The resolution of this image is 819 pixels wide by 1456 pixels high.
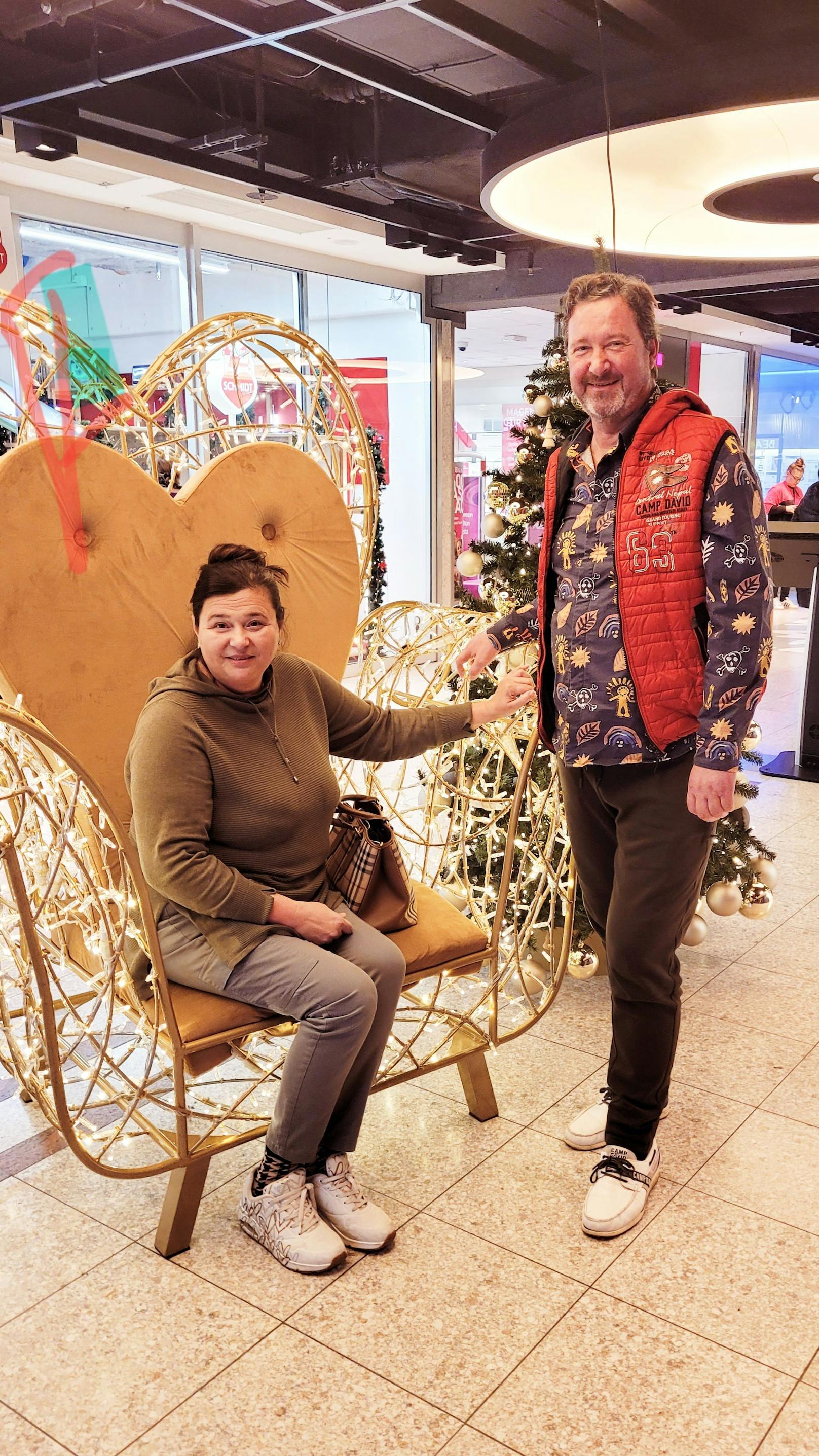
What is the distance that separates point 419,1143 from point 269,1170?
432 mm

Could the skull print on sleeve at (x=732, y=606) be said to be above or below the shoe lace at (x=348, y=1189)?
above

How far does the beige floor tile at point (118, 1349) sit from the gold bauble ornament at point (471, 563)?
184 cm

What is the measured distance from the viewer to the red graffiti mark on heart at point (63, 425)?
84.0 inches

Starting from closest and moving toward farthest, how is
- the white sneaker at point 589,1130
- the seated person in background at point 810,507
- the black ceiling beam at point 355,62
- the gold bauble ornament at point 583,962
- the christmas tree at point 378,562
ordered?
the white sneaker at point 589,1130 < the gold bauble ornament at point 583,962 < the black ceiling beam at point 355,62 < the seated person in background at point 810,507 < the christmas tree at point 378,562

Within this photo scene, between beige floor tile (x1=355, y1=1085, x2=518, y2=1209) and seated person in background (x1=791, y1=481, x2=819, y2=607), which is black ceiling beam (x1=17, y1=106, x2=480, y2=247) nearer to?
seated person in background (x1=791, y1=481, x2=819, y2=607)

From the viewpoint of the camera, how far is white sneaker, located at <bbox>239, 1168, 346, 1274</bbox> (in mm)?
1926

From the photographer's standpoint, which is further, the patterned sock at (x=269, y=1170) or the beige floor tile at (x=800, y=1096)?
the beige floor tile at (x=800, y=1096)

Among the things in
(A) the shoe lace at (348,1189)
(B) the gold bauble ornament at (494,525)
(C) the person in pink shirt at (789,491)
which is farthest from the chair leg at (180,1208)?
(C) the person in pink shirt at (789,491)

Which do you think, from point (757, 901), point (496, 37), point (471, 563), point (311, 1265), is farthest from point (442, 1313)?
point (496, 37)

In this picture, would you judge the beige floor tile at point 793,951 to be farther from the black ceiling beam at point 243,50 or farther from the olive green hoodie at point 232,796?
the black ceiling beam at point 243,50

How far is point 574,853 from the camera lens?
7.26ft

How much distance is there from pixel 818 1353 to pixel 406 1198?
73 cm

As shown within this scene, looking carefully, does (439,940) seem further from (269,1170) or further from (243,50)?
(243,50)

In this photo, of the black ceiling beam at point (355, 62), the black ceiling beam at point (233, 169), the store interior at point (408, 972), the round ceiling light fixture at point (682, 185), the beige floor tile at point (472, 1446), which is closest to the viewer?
the beige floor tile at point (472, 1446)
